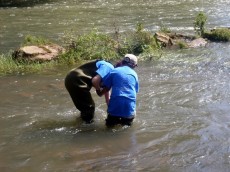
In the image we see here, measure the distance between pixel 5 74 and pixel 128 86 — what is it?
532 centimetres

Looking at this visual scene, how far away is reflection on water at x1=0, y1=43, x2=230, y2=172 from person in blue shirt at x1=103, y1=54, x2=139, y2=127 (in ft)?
1.19

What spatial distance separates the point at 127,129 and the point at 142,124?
1.32ft

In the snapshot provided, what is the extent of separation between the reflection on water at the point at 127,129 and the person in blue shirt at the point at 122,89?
14.2 inches

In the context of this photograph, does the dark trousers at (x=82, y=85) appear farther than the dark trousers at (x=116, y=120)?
Yes

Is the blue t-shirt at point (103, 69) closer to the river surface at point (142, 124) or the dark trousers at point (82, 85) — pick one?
the dark trousers at point (82, 85)

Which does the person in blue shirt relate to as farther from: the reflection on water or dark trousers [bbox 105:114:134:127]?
the reflection on water

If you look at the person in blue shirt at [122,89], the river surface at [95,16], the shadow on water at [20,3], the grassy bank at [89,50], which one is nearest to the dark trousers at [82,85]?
the person in blue shirt at [122,89]

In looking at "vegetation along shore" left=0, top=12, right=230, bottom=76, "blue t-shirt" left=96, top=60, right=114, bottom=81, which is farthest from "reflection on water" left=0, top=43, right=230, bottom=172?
"blue t-shirt" left=96, top=60, right=114, bottom=81

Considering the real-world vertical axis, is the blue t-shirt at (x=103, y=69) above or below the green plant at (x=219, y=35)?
above

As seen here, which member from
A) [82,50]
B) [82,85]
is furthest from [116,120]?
[82,50]

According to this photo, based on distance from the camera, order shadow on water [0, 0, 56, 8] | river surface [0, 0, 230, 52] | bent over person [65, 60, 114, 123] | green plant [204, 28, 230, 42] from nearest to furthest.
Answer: bent over person [65, 60, 114, 123]
green plant [204, 28, 230, 42]
river surface [0, 0, 230, 52]
shadow on water [0, 0, 56, 8]

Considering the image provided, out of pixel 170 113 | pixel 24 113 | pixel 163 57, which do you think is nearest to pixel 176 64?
pixel 163 57

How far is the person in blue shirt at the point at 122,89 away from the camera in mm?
7234

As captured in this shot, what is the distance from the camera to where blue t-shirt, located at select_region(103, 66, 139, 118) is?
723 centimetres
